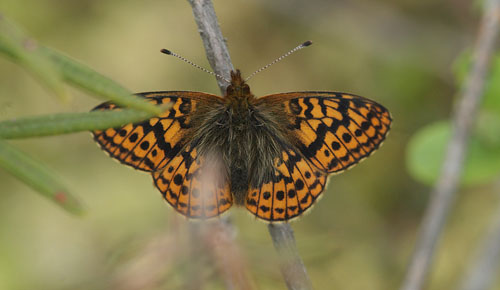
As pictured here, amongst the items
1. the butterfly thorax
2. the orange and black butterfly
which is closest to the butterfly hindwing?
the orange and black butterfly

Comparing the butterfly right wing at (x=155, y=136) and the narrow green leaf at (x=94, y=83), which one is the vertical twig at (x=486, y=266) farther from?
the narrow green leaf at (x=94, y=83)

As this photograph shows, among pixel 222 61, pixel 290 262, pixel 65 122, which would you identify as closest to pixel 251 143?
pixel 222 61

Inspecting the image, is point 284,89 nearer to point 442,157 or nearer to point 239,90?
point 442,157

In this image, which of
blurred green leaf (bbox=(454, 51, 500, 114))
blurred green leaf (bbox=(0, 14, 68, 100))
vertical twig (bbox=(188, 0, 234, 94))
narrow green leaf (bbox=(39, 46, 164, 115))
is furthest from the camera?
blurred green leaf (bbox=(454, 51, 500, 114))

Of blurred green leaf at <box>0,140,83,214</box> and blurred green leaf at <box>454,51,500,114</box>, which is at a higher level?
blurred green leaf at <box>454,51,500,114</box>

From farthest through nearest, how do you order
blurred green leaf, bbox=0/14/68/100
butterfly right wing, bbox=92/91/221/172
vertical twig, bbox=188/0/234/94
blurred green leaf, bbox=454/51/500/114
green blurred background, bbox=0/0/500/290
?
green blurred background, bbox=0/0/500/290, blurred green leaf, bbox=454/51/500/114, butterfly right wing, bbox=92/91/221/172, vertical twig, bbox=188/0/234/94, blurred green leaf, bbox=0/14/68/100

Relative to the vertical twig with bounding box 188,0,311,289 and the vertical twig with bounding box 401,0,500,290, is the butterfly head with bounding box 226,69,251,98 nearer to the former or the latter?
the vertical twig with bounding box 188,0,311,289

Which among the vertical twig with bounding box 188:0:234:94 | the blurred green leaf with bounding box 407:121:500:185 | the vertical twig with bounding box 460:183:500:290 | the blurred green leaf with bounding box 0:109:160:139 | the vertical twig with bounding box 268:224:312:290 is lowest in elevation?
the vertical twig with bounding box 460:183:500:290
